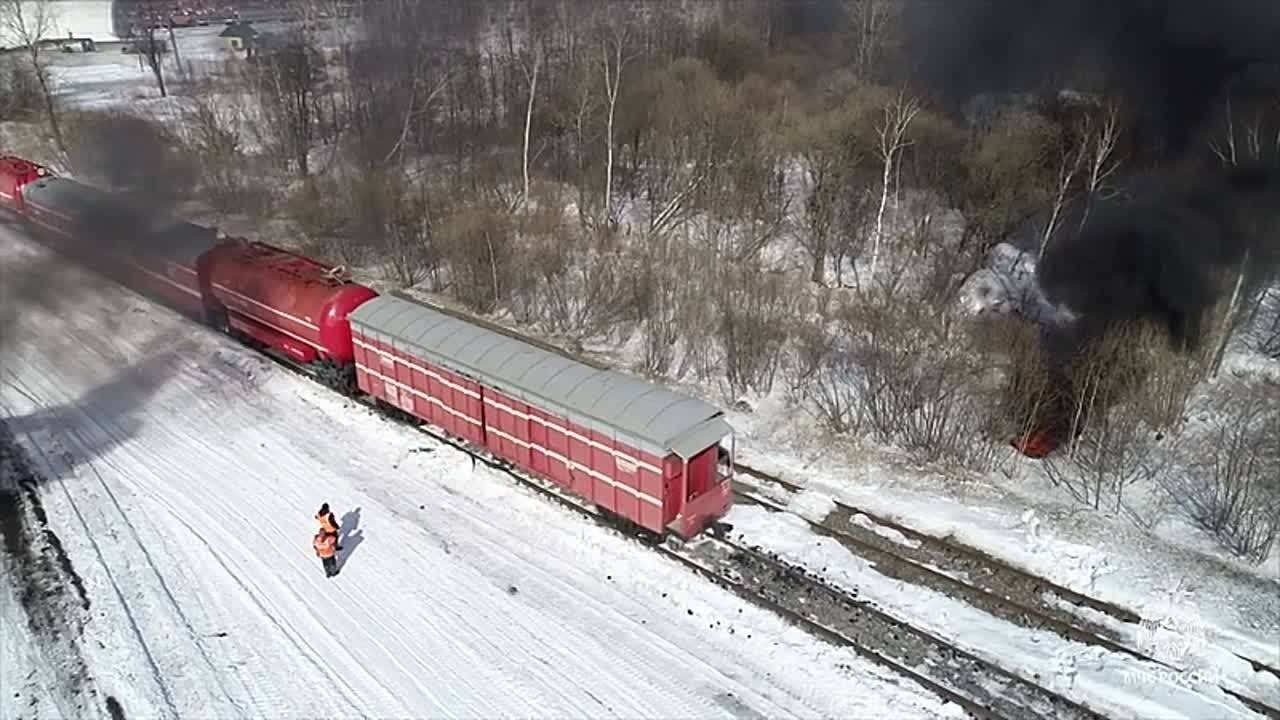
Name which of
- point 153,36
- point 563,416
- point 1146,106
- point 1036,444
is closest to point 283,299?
point 563,416

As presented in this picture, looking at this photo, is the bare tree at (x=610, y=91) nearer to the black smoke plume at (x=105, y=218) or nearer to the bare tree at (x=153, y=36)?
the black smoke plume at (x=105, y=218)

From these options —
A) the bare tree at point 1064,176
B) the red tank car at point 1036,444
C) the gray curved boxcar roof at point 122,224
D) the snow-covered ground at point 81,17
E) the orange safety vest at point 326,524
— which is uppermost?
the snow-covered ground at point 81,17

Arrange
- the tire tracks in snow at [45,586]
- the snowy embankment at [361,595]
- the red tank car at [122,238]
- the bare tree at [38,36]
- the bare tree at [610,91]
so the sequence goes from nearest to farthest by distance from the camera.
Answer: the snowy embankment at [361,595] → the tire tracks in snow at [45,586] → the red tank car at [122,238] → the bare tree at [610,91] → the bare tree at [38,36]

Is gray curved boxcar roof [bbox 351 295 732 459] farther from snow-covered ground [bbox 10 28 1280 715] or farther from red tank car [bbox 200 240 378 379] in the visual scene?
snow-covered ground [bbox 10 28 1280 715]

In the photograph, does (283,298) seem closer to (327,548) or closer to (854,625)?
(327,548)

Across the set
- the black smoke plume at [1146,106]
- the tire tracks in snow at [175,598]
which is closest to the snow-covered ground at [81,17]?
the black smoke plume at [1146,106]

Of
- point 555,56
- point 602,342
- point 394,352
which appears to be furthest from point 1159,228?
point 555,56

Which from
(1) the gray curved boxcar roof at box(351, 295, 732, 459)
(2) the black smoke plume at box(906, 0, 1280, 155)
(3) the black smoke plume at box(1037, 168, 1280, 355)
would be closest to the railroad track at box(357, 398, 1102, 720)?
(1) the gray curved boxcar roof at box(351, 295, 732, 459)
